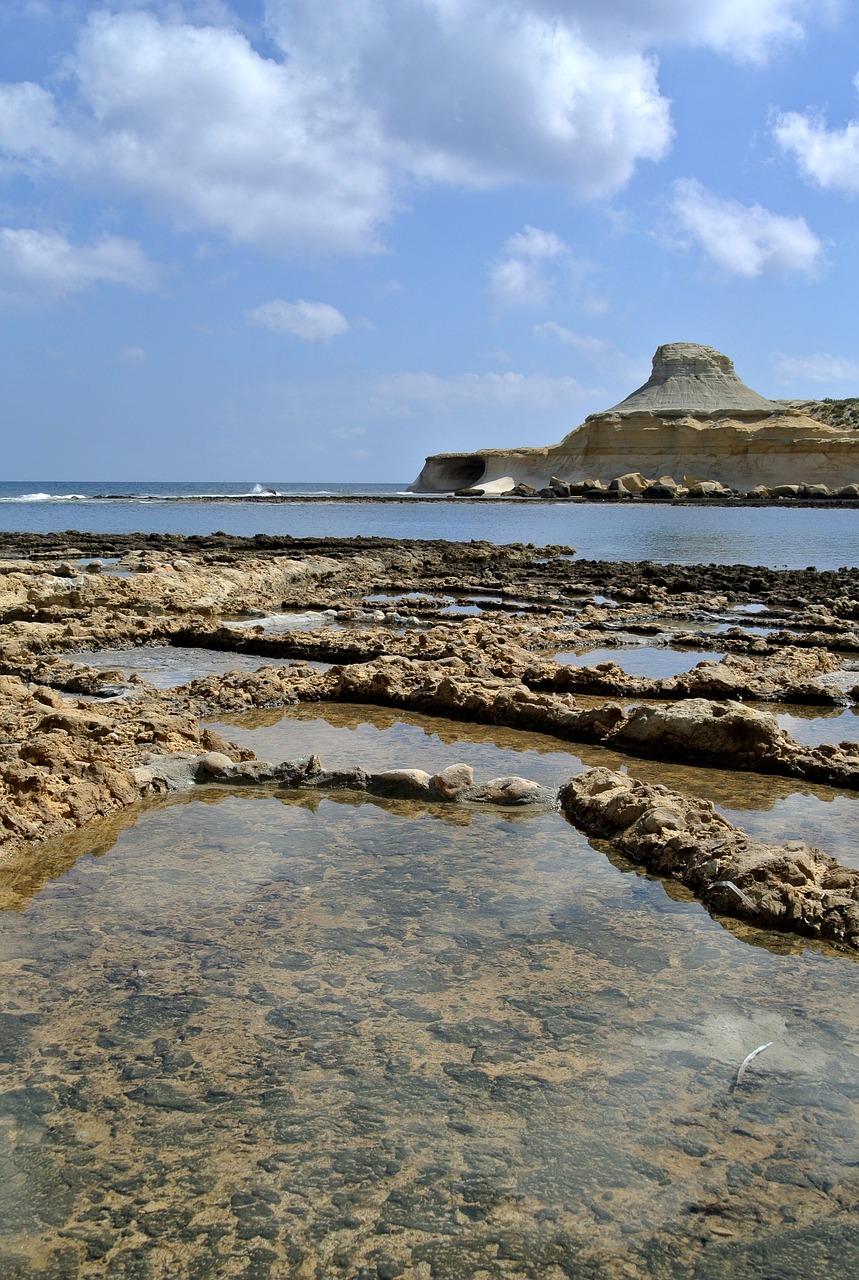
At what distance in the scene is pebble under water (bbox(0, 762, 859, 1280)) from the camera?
8.29 feet

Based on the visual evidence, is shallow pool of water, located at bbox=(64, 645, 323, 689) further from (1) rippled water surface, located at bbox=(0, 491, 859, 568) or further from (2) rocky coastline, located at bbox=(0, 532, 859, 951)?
(1) rippled water surface, located at bbox=(0, 491, 859, 568)

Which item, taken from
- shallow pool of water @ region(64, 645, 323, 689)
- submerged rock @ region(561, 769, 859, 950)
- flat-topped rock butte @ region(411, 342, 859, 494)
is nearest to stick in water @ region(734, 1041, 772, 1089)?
submerged rock @ region(561, 769, 859, 950)

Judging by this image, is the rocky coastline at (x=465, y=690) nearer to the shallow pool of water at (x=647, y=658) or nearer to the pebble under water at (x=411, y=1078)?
the shallow pool of water at (x=647, y=658)

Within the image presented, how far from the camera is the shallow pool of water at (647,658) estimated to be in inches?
447

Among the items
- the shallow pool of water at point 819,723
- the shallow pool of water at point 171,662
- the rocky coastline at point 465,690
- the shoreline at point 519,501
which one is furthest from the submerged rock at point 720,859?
the shoreline at point 519,501

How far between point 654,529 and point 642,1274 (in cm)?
4046

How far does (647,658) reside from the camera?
481 inches

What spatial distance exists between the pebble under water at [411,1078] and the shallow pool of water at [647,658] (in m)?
6.47

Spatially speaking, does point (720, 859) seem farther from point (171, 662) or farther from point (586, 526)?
point (586, 526)

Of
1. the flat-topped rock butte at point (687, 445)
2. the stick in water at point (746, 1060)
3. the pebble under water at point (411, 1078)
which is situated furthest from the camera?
the flat-topped rock butte at point (687, 445)

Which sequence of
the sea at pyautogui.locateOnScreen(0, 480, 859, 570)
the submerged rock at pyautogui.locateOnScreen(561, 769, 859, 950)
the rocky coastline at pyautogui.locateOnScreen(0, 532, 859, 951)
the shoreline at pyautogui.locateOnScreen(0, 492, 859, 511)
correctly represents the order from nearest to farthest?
the submerged rock at pyautogui.locateOnScreen(561, 769, 859, 950), the rocky coastline at pyautogui.locateOnScreen(0, 532, 859, 951), the sea at pyautogui.locateOnScreen(0, 480, 859, 570), the shoreline at pyautogui.locateOnScreen(0, 492, 859, 511)

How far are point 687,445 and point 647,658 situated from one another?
6264cm

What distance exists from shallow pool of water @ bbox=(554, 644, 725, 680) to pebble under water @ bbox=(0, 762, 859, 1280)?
21.2 feet

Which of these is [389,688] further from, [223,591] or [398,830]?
[223,591]
